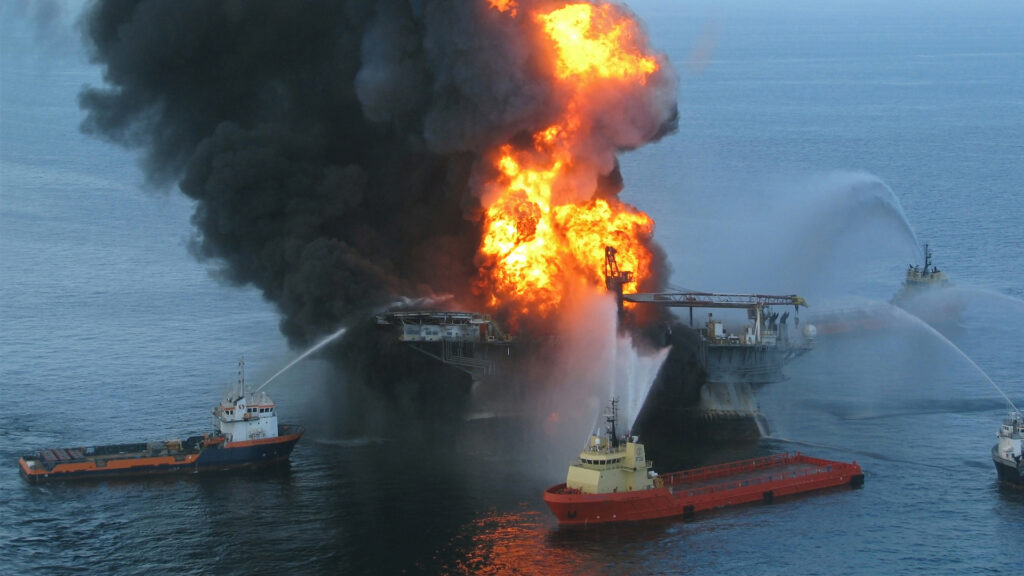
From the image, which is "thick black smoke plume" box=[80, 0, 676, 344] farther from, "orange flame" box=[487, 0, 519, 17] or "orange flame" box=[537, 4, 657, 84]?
"orange flame" box=[537, 4, 657, 84]

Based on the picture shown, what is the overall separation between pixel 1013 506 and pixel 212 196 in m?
61.3

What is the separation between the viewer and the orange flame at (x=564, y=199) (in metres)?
104

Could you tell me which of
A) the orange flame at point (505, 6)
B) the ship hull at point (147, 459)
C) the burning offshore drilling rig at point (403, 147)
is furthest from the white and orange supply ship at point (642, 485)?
the orange flame at point (505, 6)

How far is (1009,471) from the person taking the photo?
304 ft

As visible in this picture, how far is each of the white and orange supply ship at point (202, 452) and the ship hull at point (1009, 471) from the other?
4551 centimetres

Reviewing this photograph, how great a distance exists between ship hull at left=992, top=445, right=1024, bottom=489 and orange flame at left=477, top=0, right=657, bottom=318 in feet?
94.4

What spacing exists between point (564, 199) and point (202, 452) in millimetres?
30441

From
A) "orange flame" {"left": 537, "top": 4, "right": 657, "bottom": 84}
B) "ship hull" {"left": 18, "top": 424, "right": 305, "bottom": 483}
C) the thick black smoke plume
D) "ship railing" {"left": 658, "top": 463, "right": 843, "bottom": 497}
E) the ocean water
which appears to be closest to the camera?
the ocean water

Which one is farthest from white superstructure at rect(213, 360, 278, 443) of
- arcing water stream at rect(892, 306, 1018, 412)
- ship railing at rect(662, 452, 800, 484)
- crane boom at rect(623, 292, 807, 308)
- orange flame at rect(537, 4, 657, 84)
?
arcing water stream at rect(892, 306, 1018, 412)

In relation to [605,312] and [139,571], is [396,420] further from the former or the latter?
[139,571]

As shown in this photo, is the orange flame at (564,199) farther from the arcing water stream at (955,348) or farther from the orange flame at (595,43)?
the arcing water stream at (955,348)

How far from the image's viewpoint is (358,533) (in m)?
83.7

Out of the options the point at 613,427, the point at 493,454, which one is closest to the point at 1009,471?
the point at 613,427

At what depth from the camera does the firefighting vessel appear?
9212cm
